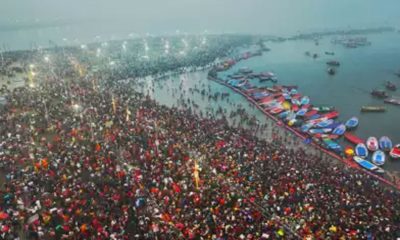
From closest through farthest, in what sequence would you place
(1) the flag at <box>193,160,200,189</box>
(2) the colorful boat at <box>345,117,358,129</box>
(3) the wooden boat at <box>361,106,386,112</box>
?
1. (1) the flag at <box>193,160,200,189</box>
2. (2) the colorful boat at <box>345,117,358,129</box>
3. (3) the wooden boat at <box>361,106,386,112</box>

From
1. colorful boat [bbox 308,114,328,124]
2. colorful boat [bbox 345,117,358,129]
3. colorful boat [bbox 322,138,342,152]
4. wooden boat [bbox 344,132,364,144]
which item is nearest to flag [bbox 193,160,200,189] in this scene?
colorful boat [bbox 322,138,342,152]

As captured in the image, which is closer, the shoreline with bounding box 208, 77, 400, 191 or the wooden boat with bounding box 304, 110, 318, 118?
the shoreline with bounding box 208, 77, 400, 191

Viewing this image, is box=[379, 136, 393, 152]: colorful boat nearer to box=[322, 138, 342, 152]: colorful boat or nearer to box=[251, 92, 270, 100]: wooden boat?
box=[322, 138, 342, 152]: colorful boat

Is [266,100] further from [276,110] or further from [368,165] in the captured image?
[368,165]

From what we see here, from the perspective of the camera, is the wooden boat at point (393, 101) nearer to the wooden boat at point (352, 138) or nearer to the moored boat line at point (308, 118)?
the moored boat line at point (308, 118)

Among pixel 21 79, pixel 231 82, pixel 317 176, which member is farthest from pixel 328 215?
pixel 21 79

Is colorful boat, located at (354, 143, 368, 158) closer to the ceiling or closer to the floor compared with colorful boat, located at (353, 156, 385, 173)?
closer to the ceiling
